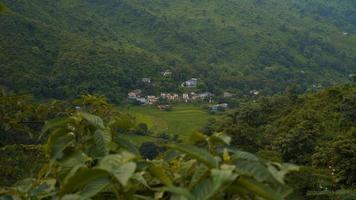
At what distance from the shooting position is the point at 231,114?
98.3 feet

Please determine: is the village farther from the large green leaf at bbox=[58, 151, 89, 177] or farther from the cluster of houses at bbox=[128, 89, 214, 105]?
the large green leaf at bbox=[58, 151, 89, 177]

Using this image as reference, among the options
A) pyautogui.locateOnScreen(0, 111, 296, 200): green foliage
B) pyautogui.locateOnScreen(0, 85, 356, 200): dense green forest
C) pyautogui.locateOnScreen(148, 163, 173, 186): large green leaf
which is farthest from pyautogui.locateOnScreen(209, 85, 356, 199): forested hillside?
pyautogui.locateOnScreen(148, 163, 173, 186): large green leaf

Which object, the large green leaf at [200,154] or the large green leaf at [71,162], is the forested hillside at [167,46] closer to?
the large green leaf at [71,162]

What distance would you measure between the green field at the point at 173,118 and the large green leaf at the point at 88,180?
157 feet

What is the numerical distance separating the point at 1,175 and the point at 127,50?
75935 millimetres

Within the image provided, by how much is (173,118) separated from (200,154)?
55608 mm

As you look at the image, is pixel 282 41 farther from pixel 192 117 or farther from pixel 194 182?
pixel 194 182

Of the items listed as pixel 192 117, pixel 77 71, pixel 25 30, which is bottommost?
pixel 192 117

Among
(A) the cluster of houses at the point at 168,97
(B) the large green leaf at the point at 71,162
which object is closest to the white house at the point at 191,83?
(A) the cluster of houses at the point at 168,97

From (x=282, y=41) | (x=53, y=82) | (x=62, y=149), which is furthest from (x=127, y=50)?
(x=62, y=149)

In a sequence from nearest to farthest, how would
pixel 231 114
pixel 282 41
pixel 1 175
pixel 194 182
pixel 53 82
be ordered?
pixel 194 182
pixel 1 175
pixel 231 114
pixel 53 82
pixel 282 41

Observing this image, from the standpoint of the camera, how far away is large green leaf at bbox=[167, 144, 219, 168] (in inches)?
51.7

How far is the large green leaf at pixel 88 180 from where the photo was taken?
1.30 m

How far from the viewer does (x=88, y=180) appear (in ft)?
4.32
